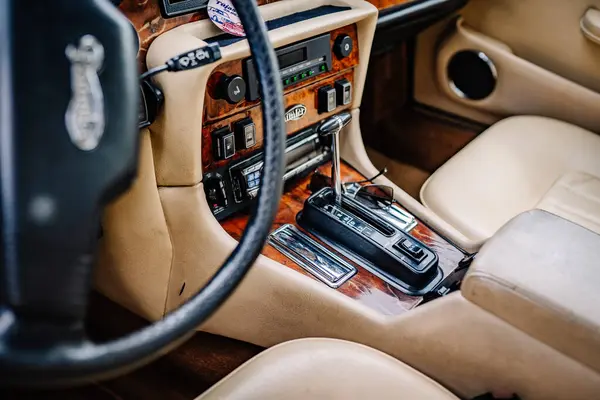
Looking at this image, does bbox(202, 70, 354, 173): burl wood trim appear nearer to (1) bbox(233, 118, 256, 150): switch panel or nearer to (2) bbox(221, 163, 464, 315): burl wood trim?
(1) bbox(233, 118, 256, 150): switch panel

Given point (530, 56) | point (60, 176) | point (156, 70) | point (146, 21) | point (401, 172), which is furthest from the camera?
point (401, 172)

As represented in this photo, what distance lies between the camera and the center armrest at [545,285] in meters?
0.83

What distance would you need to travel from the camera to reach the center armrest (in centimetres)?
83

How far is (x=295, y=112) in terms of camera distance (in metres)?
1.32

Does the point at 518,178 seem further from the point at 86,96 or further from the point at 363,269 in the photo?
the point at 86,96

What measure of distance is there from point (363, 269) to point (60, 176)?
2.61ft

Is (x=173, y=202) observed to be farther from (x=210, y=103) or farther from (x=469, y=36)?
(x=469, y=36)

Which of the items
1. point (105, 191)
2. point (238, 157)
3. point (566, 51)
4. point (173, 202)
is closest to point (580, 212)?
point (566, 51)

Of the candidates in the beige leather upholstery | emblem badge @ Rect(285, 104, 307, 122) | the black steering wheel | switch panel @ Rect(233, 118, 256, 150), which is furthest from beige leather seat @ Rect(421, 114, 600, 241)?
the black steering wheel

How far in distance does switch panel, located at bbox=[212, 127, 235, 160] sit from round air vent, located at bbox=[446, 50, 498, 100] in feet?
3.31

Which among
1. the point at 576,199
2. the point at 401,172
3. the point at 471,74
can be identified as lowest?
the point at 401,172

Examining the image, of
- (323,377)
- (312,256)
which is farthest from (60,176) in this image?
(312,256)

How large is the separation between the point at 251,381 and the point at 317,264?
0.38 m

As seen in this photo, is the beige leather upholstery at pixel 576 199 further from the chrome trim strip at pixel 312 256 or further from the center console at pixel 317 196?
the chrome trim strip at pixel 312 256
